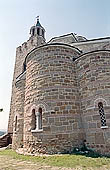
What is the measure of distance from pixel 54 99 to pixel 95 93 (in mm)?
2274

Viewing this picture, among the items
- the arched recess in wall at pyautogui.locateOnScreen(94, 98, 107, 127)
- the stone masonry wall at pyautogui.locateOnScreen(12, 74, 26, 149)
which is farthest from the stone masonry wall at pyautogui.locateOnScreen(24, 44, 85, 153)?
the stone masonry wall at pyautogui.locateOnScreen(12, 74, 26, 149)

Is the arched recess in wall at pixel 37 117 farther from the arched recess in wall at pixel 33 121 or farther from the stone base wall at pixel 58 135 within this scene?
the stone base wall at pixel 58 135

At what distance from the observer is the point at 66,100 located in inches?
296

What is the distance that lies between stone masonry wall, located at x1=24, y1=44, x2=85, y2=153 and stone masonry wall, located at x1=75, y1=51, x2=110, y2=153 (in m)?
0.45

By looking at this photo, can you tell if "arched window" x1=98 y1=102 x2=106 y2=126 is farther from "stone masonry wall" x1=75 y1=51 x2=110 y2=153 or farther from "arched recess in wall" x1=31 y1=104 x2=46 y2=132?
"arched recess in wall" x1=31 y1=104 x2=46 y2=132

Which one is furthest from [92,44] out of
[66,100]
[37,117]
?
[37,117]

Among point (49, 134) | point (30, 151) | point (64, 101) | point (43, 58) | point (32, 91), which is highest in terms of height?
point (43, 58)

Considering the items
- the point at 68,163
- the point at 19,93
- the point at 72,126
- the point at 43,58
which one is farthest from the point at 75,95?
the point at 19,93

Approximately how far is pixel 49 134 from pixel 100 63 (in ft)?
16.0

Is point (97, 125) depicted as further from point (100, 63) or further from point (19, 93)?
point (19, 93)

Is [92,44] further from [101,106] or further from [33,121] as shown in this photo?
[33,121]

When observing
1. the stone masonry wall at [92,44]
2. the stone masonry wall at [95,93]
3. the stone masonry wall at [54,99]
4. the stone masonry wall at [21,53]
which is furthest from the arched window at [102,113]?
the stone masonry wall at [21,53]

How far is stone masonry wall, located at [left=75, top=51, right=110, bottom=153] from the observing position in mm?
6492

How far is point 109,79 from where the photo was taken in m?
7.26
